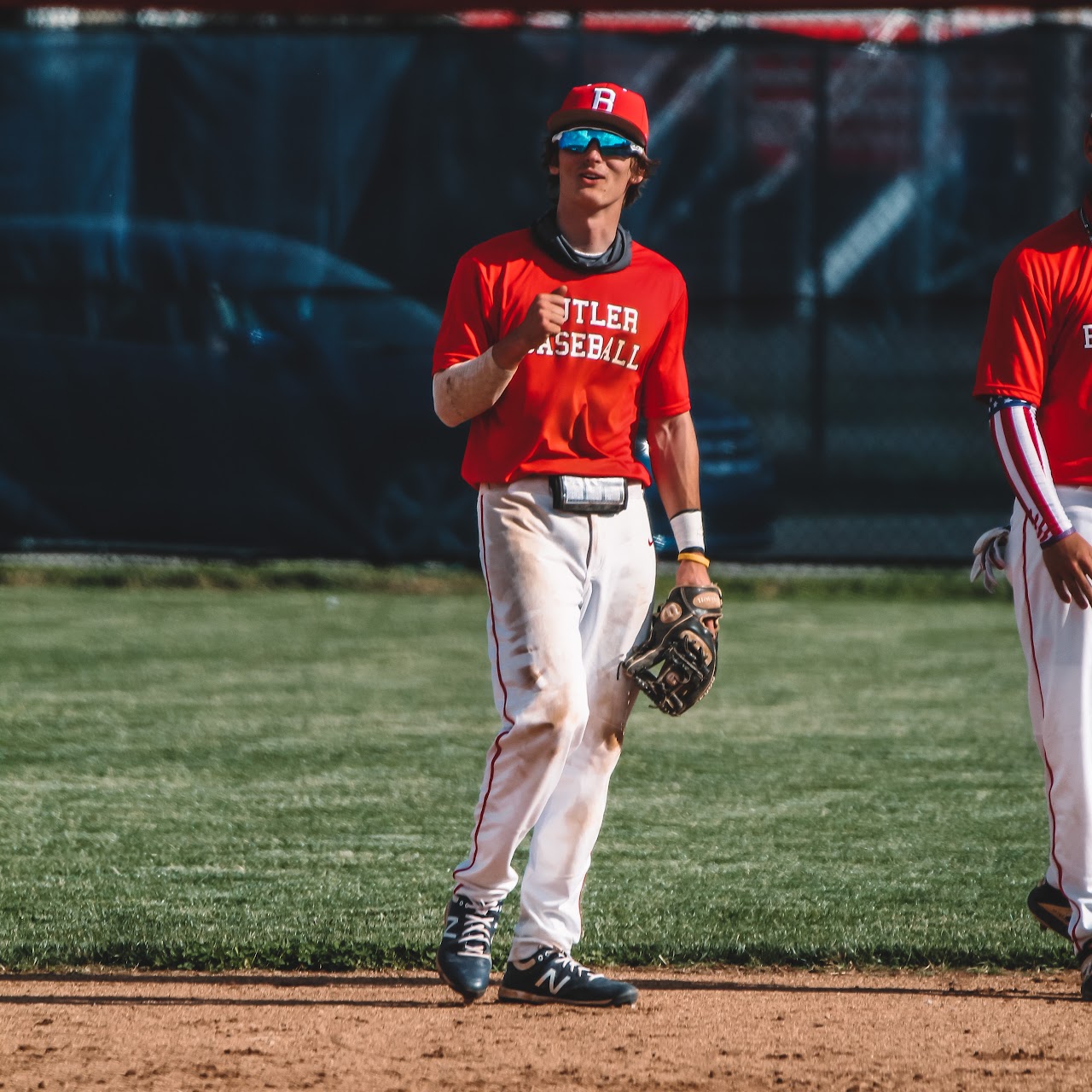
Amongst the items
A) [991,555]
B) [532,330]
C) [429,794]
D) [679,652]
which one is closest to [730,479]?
[429,794]

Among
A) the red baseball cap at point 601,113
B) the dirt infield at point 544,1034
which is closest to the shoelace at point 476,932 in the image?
the dirt infield at point 544,1034

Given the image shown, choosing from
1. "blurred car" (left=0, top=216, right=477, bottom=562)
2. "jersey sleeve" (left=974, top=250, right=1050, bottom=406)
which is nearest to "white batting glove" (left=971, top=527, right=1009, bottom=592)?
"jersey sleeve" (left=974, top=250, right=1050, bottom=406)

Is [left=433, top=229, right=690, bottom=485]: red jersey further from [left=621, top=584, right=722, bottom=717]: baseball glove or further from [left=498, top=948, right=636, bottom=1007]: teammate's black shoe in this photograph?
[left=498, top=948, right=636, bottom=1007]: teammate's black shoe

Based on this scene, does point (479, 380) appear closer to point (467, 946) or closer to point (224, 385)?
point (467, 946)

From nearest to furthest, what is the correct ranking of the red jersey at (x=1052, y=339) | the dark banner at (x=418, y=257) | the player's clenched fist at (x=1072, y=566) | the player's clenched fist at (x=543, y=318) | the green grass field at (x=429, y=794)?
the player's clenched fist at (x=543, y=318), the player's clenched fist at (x=1072, y=566), the red jersey at (x=1052, y=339), the green grass field at (x=429, y=794), the dark banner at (x=418, y=257)

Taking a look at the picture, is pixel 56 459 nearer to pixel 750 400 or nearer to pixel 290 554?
pixel 290 554

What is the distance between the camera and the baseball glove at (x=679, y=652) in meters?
4.23

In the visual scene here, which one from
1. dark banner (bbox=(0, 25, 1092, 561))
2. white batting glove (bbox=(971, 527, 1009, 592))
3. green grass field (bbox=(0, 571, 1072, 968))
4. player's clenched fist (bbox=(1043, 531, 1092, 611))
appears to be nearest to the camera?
player's clenched fist (bbox=(1043, 531, 1092, 611))

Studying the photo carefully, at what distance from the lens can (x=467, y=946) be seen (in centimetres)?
416

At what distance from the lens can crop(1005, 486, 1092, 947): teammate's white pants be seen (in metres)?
4.19

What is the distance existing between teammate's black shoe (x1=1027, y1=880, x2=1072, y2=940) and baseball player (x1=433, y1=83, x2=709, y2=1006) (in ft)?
3.15

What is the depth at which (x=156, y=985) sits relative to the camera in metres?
4.42

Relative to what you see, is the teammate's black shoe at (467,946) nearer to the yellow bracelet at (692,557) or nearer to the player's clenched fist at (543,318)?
the yellow bracelet at (692,557)

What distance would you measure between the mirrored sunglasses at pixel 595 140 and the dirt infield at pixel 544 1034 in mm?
1882
